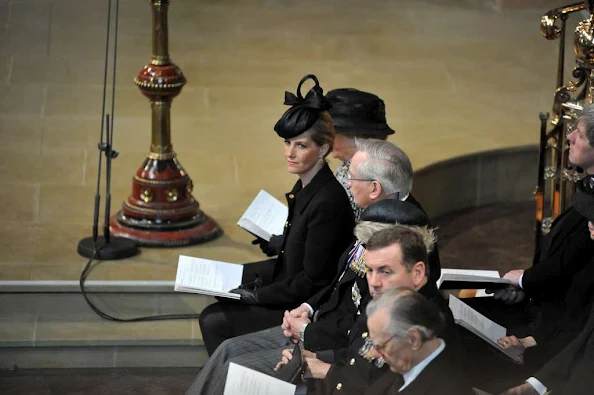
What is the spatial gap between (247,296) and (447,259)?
2.42 meters

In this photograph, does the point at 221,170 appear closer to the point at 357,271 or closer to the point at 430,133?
the point at 430,133

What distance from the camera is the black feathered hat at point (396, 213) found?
14.6 ft

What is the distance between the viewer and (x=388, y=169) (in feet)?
15.7

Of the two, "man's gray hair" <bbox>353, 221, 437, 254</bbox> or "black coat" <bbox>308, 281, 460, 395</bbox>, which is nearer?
"black coat" <bbox>308, 281, 460, 395</bbox>

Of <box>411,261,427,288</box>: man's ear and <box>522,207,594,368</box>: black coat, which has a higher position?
<box>411,261,427,288</box>: man's ear

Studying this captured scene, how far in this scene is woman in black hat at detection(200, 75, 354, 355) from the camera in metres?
5.22

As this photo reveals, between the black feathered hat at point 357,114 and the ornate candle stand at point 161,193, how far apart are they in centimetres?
136

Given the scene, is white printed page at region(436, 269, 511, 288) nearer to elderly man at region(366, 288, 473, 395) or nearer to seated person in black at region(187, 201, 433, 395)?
seated person in black at region(187, 201, 433, 395)

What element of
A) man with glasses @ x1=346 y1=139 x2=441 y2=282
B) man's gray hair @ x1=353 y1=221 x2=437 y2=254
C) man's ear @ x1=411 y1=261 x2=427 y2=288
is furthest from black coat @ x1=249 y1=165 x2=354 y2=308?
man's ear @ x1=411 y1=261 x2=427 y2=288

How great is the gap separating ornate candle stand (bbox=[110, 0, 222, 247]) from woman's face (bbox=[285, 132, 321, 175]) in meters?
1.65

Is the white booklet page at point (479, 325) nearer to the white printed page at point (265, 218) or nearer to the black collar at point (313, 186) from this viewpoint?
the black collar at point (313, 186)

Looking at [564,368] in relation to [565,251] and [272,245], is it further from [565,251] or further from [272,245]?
[272,245]

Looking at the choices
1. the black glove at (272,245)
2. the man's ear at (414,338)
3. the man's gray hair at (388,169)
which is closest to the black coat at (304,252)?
the black glove at (272,245)

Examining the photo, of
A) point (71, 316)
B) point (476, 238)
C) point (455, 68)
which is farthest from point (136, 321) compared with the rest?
point (455, 68)
